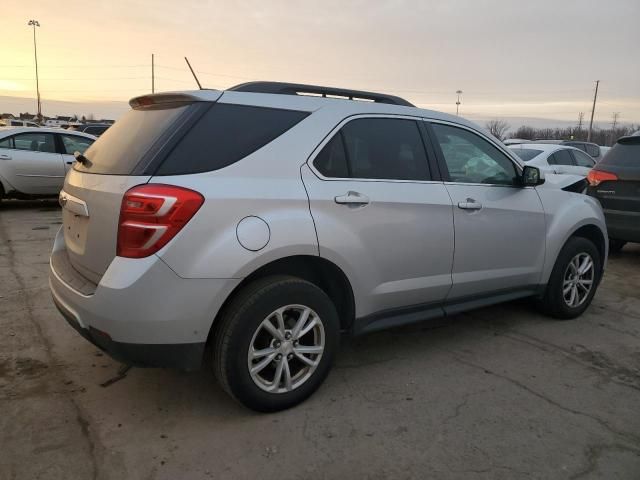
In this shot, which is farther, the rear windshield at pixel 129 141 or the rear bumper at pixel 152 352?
the rear windshield at pixel 129 141

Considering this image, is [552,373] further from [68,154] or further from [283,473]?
[68,154]

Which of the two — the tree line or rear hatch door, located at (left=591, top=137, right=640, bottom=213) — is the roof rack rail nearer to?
rear hatch door, located at (left=591, top=137, right=640, bottom=213)

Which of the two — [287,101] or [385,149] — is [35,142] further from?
[385,149]

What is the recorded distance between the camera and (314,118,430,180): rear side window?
10.4 ft

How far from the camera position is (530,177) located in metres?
4.16

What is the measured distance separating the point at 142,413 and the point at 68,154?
29.2 feet

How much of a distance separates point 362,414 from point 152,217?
1.62 m

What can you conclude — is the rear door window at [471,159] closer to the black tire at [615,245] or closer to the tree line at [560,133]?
the black tire at [615,245]

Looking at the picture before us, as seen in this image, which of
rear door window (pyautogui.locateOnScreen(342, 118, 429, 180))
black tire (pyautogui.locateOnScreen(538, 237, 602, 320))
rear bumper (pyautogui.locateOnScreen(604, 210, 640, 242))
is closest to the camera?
rear door window (pyautogui.locateOnScreen(342, 118, 429, 180))

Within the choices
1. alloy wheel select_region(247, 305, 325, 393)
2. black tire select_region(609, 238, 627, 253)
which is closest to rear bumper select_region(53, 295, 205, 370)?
alloy wheel select_region(247, 305, 325, 393)

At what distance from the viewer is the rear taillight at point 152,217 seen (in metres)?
2.53

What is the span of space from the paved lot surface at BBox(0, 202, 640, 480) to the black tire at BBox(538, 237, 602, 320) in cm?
31

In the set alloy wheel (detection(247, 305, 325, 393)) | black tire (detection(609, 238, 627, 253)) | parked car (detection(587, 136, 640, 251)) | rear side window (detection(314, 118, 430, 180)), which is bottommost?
black tire (detection(609, 238, 627, 253))

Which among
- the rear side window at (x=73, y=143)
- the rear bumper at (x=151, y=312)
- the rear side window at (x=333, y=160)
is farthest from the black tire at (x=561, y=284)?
the rear side window at (x=73, y=143)
